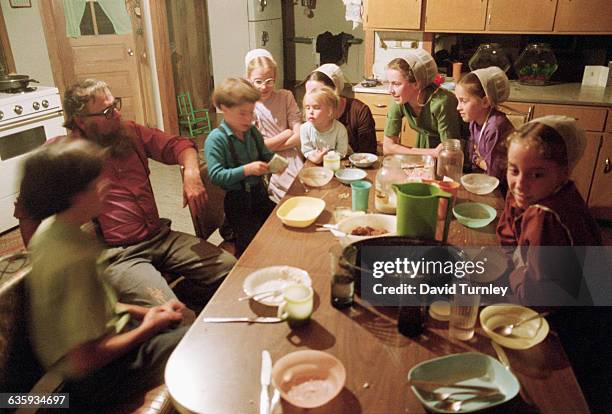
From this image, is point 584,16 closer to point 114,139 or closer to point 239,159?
point 239,159

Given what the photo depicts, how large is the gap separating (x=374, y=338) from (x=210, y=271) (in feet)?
3.47

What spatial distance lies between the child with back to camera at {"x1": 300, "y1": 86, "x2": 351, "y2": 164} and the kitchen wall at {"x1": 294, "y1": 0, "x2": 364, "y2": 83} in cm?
450

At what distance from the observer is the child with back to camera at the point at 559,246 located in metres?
1.26

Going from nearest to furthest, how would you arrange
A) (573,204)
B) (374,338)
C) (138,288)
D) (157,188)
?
(374,338), (573,204), (138,288), (157,188)

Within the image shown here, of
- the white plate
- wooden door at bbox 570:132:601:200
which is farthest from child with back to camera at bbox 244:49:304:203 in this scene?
wooden door at bbox 570:132:601:200

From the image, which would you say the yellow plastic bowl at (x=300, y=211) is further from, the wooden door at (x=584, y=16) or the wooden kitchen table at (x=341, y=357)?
the wooden door at (x=584, y=16)

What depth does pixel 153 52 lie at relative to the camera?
5148 mm

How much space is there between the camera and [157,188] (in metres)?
4.37

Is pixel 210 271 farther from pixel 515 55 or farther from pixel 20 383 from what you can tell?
pixel 515 55

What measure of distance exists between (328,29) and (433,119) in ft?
15.3

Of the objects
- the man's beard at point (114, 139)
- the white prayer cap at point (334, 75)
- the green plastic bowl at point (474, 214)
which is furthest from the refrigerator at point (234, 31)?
the green plastic bowl at point (474, 214)

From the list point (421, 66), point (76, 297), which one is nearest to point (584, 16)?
point (421, 66)

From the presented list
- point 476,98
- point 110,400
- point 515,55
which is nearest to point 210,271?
point 110,400

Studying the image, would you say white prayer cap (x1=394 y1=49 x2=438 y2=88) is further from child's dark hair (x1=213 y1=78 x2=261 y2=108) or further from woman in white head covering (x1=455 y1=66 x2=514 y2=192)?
child's dark hair (x1=213 y1=78 x2=261 y2=108)
